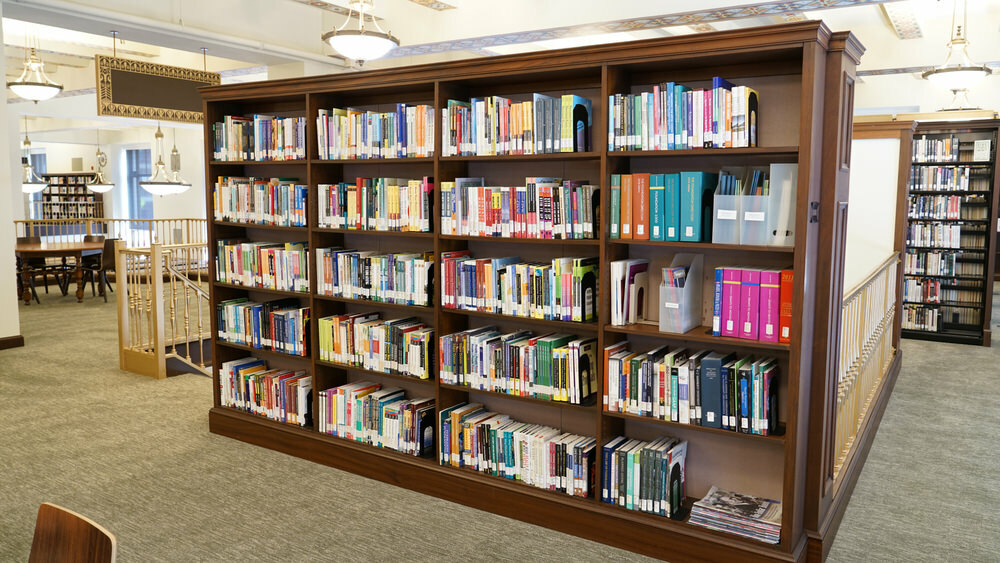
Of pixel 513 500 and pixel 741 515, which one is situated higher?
pixel 741 515

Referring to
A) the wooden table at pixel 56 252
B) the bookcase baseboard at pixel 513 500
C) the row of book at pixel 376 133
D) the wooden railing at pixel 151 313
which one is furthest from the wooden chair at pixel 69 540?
the wooden table at pixel 56 252

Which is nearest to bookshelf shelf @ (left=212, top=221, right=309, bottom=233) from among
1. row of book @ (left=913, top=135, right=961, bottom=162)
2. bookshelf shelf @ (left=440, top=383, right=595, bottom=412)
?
bookshelf shelf @ (left=440, top=383, right=595, bottom=412)

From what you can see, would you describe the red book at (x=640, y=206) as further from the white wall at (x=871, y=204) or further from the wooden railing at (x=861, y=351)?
the white wall at (x=871, y=204)

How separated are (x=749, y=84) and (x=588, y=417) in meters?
1.67

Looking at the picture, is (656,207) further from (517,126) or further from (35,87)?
(35,87)

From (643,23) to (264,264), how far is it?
4.60m

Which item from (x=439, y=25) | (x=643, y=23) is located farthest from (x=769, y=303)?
(x=439, y=25)

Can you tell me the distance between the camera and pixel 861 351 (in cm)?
425

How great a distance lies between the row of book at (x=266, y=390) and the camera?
14.1ft

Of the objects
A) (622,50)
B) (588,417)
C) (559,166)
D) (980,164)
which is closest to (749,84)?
(622,50)

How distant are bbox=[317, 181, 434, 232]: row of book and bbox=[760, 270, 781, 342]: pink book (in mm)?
1650

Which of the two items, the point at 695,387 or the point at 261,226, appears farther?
the point at 261,226

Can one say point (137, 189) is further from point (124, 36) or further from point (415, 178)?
point (415, 178)

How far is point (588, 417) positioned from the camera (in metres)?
3.56
